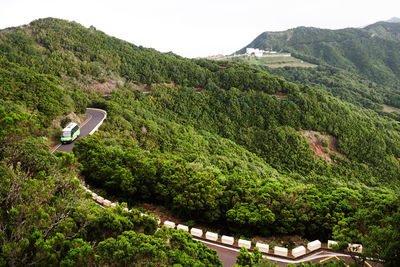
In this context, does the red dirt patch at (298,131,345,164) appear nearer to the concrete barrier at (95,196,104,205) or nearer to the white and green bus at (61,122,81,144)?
the white and green bus at (61,122,81,144)

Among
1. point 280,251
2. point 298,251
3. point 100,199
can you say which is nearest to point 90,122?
point 100,199

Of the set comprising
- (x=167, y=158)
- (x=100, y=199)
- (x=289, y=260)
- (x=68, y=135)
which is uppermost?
(x=68, y=135)

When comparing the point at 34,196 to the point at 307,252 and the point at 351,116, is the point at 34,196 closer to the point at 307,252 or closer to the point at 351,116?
the point at 307,252

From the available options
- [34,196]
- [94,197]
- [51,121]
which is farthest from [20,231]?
[51,121]

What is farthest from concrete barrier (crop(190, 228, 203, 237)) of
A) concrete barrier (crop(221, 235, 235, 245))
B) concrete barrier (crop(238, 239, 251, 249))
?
concrete barrier (crop(238, 239, 251, 249))

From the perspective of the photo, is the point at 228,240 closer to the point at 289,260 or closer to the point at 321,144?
the point at 289,260

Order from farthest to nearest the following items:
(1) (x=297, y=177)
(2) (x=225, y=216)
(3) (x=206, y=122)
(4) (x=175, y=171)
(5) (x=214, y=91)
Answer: (5) (x=214, y=91) < (3) (x=206, y=122) < (1) (x=297, y=177) < (4) (x=175, y=171) < (2) (x=225, y=216)
